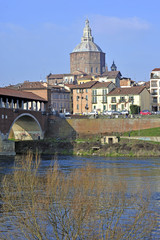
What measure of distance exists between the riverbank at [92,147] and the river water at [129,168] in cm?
399

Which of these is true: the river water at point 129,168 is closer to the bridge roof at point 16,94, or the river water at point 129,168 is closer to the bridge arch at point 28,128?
the bridge roof at point 16,94

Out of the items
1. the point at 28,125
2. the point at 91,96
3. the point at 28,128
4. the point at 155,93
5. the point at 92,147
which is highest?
the point at 155,93

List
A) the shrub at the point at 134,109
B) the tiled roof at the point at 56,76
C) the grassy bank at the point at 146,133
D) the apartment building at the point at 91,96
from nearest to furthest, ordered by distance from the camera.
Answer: the grassy bank at the point at 146,133
the shrub at the point at 134,109
the apartment building at the point at 91,96
the tiled roof at the point at 56,76

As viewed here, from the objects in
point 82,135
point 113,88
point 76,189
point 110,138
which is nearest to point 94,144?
point 110,138

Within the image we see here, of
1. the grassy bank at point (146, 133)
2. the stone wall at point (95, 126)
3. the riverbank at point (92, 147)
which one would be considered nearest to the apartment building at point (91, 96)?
the stone wall at point (95, 126)

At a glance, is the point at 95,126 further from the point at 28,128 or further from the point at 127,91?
→ the point at 127,91

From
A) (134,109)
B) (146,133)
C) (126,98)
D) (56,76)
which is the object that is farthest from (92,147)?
(56,76)

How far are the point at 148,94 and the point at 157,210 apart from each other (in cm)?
9083

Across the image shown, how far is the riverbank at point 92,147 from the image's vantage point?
74.8m

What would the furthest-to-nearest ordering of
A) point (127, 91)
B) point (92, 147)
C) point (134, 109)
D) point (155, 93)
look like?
point (155, 93)
point (127, 91)
point (134, 109)
point (92, 147)

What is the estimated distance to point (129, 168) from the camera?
58.2m

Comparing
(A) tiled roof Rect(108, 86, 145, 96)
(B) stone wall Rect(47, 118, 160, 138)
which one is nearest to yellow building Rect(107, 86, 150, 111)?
(A) tiled roof Rect(108, 86, 145, 96)

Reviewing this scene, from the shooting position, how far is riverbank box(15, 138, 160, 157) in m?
74.8

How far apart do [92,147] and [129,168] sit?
69.1ft
